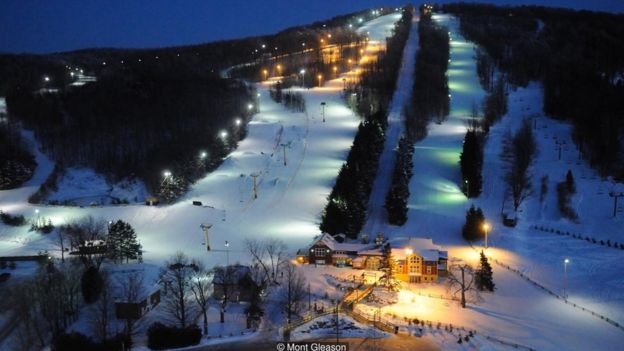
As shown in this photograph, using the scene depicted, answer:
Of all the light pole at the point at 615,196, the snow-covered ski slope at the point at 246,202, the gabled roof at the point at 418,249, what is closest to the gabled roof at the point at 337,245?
the gabled roof at the point at 418,249

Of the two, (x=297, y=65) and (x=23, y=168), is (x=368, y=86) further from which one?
(x=23, y=168)

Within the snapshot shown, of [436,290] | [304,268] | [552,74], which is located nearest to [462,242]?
[436,290]

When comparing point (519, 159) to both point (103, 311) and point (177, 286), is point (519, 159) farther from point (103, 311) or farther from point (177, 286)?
point (103, 311)

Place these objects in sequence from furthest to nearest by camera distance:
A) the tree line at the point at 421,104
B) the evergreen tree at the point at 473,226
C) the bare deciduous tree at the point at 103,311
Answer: the tree line at the point at 421,104
the evergreen tree at the point at 473,226
the bare deciduous tree at the point at 103,311

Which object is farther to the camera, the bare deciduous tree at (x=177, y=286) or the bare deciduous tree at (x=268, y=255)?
the bare deciduous tree at (x=268, y=255)

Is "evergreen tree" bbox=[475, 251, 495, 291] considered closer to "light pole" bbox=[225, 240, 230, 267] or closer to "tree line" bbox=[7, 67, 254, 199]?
"light pole" bbox=[225, 240, 230, 267]

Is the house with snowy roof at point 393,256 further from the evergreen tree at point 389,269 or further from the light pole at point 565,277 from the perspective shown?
the light pole at point 565,277
